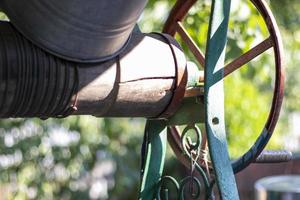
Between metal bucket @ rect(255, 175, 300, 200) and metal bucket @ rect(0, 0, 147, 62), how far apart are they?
3242mm

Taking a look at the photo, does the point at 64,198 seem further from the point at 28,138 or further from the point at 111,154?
the point at 28,138

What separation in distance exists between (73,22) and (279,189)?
11.2 feet

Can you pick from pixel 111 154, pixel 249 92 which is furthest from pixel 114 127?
pixel 249 92

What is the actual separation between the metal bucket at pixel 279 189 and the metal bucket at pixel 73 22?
3.24 meters

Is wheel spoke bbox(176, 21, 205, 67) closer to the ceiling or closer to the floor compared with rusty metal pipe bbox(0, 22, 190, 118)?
closer to the ceiling

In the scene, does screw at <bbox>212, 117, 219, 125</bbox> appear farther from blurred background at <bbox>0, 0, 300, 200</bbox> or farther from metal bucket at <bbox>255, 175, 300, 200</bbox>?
metal bucket at <bbox>255, 175, 300, 200</bbox>

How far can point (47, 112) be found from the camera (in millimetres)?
1755

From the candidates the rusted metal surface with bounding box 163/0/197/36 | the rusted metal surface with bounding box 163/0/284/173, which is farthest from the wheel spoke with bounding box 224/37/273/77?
the rusted metal surface with bounding box 163/0/197/36

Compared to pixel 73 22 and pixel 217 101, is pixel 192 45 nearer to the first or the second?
pixel 217 101

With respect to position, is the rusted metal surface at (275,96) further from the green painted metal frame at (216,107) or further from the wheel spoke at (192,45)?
the wheel spoke at (192,45)

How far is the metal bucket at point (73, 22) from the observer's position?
163 cm

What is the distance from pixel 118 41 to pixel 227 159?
0.44 m

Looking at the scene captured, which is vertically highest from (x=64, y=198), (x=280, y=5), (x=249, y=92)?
(x=280, y=5)

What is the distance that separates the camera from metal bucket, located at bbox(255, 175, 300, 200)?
4.71 metres
